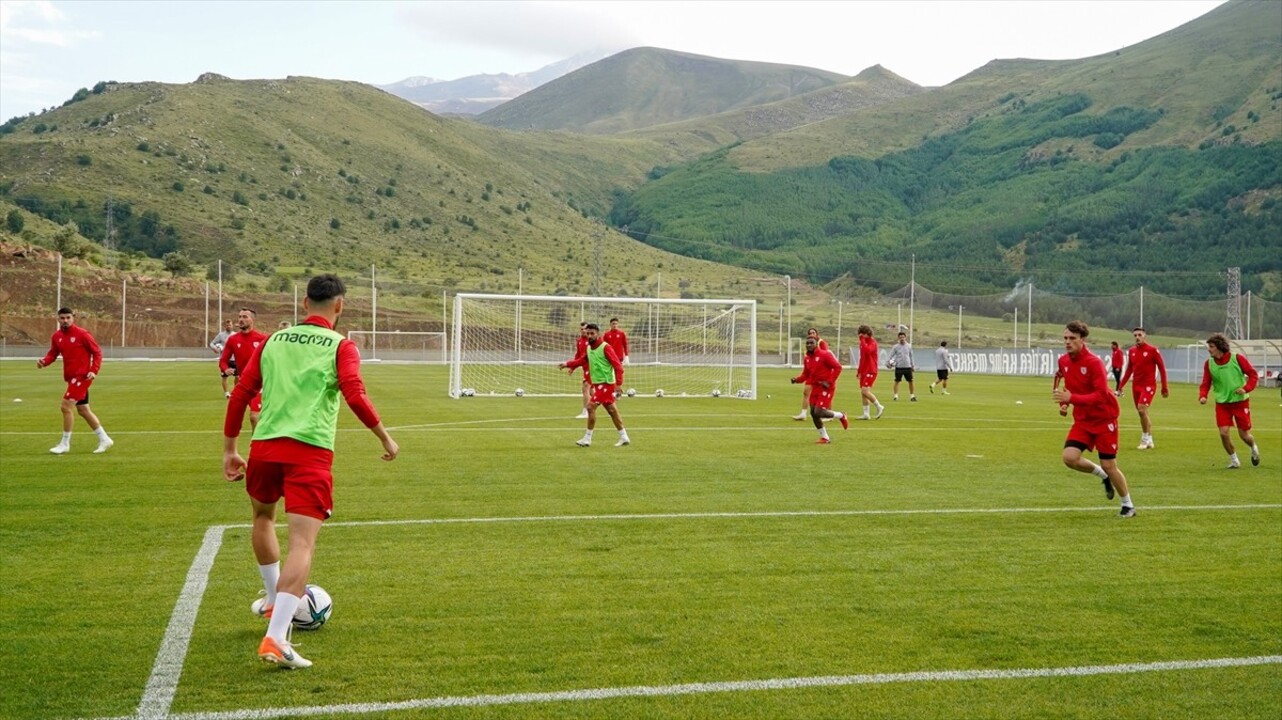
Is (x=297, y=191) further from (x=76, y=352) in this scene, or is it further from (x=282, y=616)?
(x=282, y=616)

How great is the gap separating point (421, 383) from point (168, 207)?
235 ft

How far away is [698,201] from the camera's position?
577 feet

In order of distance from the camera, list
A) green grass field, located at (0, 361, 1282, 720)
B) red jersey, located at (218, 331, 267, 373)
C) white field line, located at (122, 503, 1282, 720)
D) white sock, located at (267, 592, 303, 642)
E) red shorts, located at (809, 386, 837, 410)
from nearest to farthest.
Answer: white field line, located at (122, 503, 1282, 720)
green grass field, located at (0, 361, 1282, 720)
white sock, located at (267, 592, 303, 642)
red jersey, located at (218, 331, 267, 373)
red shorts, located at (809, 386, 837, 410)

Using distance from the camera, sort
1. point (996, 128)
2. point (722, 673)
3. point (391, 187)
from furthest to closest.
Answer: point (996, 128) < point (391, 187) < point (722, 673)

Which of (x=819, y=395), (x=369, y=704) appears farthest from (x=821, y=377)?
(x=369, y=704)

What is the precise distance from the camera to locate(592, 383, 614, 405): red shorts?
64.1 feet

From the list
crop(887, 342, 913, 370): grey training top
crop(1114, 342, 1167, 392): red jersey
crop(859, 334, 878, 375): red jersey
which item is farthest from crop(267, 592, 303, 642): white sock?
crop(887, 342, 913, 370): grey training top

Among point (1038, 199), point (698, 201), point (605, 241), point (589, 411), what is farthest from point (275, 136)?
point (589, 411)

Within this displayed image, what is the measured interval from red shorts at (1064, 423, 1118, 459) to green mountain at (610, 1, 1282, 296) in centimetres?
9969

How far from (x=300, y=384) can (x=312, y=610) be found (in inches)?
56.0

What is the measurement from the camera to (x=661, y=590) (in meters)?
8.49

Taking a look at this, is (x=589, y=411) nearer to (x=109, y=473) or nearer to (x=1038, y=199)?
(x=109, y=473)

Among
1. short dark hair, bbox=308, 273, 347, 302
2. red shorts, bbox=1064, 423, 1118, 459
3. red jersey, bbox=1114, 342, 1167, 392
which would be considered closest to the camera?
short dark hair, bbox=308, 273, 347, 302

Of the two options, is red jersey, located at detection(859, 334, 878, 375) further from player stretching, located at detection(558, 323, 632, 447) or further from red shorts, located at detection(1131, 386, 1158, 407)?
player stretching, located at detection(558, 323, 632, 447)
